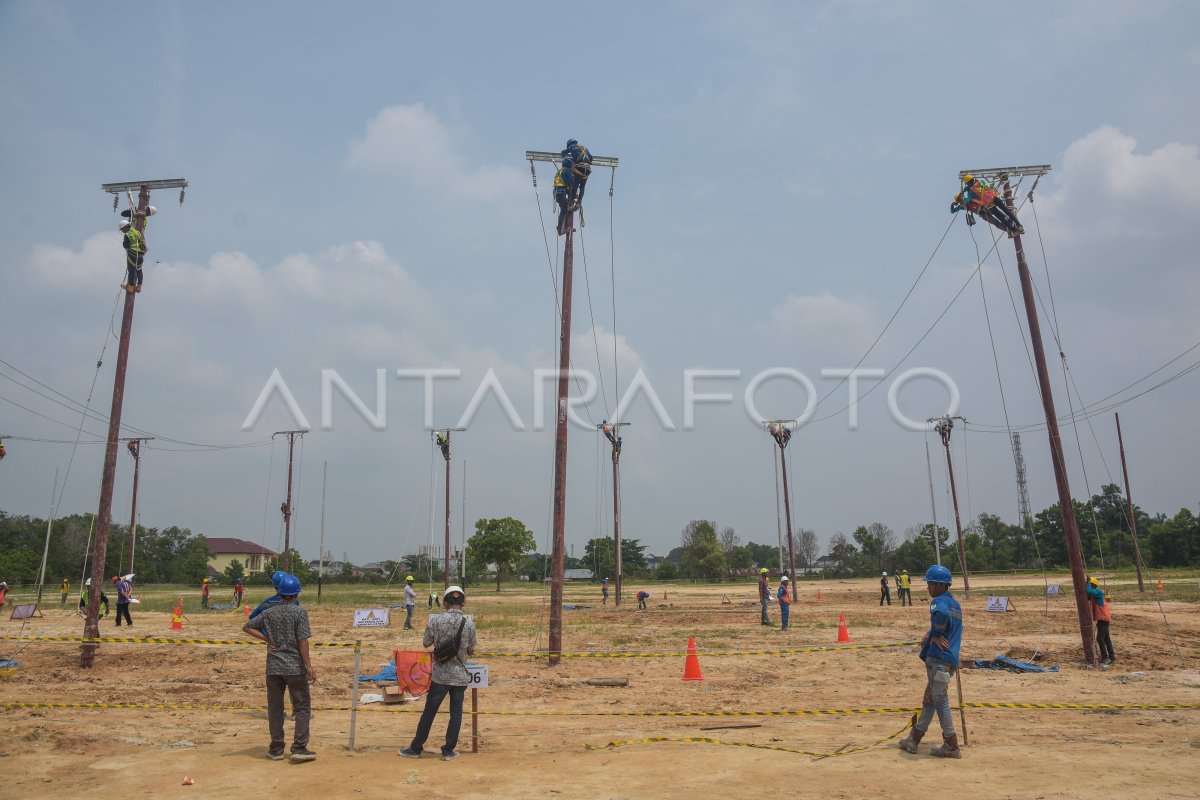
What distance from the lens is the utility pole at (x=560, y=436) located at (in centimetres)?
1622

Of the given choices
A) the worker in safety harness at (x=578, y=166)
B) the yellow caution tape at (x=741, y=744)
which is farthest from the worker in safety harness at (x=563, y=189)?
the yellow caution tape at (x=741, y=744)

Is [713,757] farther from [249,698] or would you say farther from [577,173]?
[577,173]

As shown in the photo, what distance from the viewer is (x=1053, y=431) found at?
16.0 metres

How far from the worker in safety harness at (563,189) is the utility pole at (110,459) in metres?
9.03

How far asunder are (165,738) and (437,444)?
121ft

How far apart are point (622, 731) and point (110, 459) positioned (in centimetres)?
1345

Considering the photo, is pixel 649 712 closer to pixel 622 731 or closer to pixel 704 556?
pixel 622 731

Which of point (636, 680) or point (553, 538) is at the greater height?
point (553, 538)

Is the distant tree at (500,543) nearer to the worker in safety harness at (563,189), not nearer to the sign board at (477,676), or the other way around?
the worker in safety harness at (563,189)

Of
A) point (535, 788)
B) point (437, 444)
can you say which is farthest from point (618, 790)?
point (437, 444)

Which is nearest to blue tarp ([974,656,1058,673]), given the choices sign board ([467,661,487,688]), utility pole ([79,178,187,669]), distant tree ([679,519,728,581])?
sign board ([467,661,487,688])

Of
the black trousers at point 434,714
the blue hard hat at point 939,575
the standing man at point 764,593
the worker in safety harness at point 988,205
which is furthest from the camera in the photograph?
the standing man at point 764,593

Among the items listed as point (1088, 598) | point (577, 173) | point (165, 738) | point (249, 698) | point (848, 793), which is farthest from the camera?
point (577, 173)

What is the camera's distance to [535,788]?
6.80 meters
